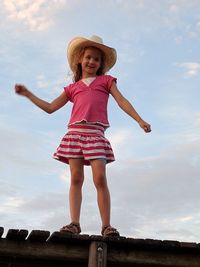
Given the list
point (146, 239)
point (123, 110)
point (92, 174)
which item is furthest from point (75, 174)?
point (146, 239)

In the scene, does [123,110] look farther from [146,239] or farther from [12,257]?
[12,257]

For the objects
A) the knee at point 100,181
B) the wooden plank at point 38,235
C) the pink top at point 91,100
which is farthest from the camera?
the pink top at point 91,100

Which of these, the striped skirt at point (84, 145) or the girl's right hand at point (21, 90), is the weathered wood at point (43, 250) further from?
the girl's right hand at point (21, 90)

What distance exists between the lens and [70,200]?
→ 19.9ft

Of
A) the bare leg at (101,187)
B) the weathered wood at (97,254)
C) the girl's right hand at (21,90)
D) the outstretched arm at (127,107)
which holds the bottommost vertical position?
the weathered wood at (97,254)

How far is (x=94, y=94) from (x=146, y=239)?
1953mm

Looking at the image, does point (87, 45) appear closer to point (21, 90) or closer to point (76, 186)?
point (21, 90)

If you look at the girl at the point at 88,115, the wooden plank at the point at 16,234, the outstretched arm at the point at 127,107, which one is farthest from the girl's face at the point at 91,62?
the wooden plank at the point at 16,234

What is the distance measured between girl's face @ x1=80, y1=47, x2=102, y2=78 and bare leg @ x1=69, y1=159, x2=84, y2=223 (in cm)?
113

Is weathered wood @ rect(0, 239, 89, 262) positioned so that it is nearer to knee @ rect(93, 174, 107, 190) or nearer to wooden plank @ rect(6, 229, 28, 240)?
wooden plank @ rect(6, 229, 28, 240)

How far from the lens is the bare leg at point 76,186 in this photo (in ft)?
19.8

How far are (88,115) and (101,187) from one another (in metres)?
0.84

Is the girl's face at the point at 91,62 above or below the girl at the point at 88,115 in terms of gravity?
above

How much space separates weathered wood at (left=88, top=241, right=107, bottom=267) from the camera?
5141mm
